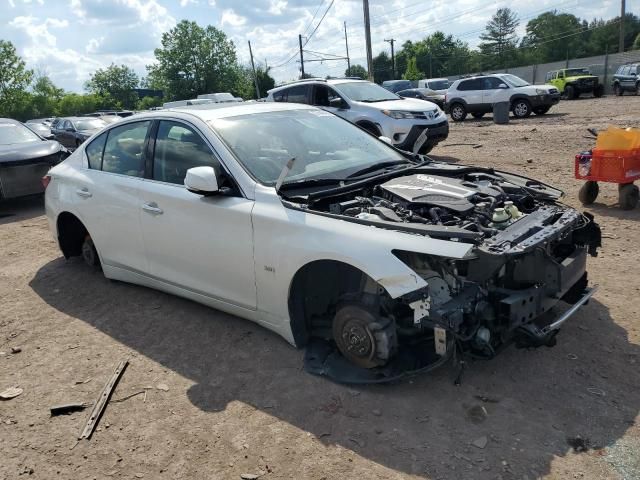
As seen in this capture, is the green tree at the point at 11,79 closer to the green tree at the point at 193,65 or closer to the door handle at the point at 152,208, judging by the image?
the green tree at the point at 193,65

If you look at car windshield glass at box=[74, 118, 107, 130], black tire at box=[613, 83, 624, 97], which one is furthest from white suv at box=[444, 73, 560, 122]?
car windshield glass at box=[74, 118, 107, 130]

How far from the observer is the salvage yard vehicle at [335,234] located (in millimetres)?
3156

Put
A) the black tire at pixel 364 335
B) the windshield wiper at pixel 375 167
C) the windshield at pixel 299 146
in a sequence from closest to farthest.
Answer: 1. the black tire at pixel 364 335
2. the windshield at pixel 299 146
3. the windshield wiper at pixel 375 167

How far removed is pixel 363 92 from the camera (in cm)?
1259

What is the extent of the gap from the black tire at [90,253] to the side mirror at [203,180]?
2.40 meters

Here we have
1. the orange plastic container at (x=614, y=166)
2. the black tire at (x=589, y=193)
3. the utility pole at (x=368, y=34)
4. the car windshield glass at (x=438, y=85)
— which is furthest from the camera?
the car windshield glass at (x=438, y=85)

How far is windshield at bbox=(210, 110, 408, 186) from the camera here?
403 cm

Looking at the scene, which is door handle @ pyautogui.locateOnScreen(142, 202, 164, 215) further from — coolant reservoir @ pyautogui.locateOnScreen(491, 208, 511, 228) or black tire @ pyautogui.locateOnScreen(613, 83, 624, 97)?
black tire @ pyautogui.locateOnScreen(613, 83, 624, 97)

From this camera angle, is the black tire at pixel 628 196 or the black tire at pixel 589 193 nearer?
the black tire at pixel 628 196

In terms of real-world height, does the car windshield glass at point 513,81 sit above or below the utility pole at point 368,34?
below

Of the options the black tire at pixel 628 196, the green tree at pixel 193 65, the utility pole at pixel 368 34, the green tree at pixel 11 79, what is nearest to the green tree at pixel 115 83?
the green tree at pixel 193 65

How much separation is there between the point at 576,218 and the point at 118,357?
3394mm

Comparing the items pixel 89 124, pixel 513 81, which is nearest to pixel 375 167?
pixel 89 124

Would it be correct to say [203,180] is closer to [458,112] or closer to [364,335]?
[364,335]
